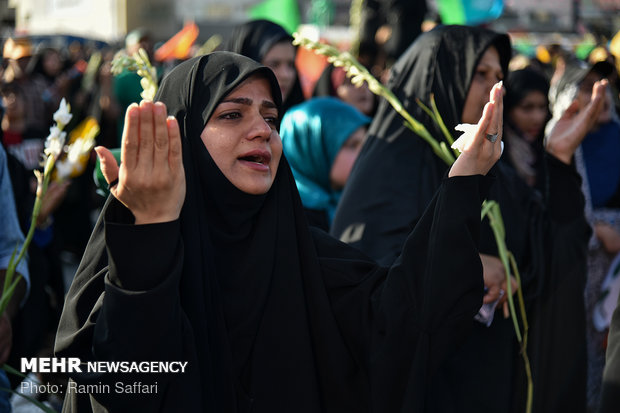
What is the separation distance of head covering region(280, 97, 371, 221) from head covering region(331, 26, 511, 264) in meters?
0.80

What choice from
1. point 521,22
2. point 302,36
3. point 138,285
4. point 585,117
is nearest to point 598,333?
point 585,117

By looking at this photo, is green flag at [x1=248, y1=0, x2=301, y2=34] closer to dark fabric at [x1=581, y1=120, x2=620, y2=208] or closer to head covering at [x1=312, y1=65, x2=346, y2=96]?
head covering at [x1=312, y1=65, x2=346, y2=96]

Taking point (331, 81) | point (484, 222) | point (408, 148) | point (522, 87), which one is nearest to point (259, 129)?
point (408, 148)

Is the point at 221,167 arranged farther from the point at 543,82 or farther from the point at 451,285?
the point at 543,82

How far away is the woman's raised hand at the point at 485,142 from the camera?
2.16 metres

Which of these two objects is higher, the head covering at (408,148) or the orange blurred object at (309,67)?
the head covering at (408,148)

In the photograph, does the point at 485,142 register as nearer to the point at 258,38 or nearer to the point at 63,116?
the point at 63,116

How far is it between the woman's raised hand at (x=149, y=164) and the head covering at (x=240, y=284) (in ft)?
0.89

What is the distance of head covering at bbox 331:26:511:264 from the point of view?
319 centimetres

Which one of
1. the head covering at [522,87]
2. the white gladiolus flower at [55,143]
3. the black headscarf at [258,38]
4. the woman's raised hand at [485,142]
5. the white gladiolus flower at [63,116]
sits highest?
the woman's raised hand at [485,142]

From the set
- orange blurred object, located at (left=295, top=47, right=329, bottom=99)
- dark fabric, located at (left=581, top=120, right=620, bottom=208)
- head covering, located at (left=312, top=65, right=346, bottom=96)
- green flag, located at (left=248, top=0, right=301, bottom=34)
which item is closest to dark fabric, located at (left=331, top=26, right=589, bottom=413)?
dark fabric, located at (left=581, top=120, right=620, bottom=208)

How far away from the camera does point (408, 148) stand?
3303 millimetres

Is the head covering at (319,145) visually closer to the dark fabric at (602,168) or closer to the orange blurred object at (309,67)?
the dark fabric at (602,168)

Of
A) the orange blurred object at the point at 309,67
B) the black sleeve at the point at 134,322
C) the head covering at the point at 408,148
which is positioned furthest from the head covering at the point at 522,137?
the orange blurred object at the point at 309,67
